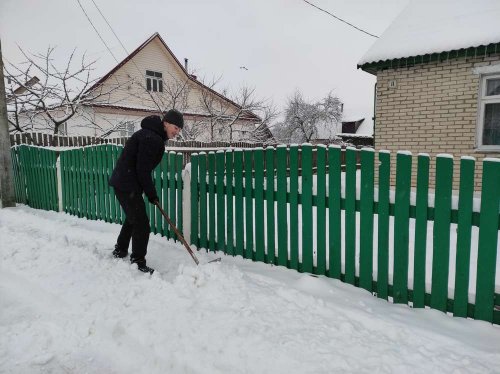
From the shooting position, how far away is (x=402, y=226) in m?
3.01

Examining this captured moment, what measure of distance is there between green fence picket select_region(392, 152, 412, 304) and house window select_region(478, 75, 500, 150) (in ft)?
16.7

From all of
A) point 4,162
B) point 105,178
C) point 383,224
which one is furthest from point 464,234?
point 4,162

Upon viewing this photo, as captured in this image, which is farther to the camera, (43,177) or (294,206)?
(43,177)

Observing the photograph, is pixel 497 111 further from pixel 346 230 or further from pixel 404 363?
pixel 404 363

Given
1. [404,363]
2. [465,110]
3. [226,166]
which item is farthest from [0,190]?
[465,110]

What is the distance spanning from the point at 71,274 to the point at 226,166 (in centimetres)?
194

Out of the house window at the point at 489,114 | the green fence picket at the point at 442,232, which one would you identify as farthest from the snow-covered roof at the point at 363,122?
the green fence picket at the point at 442,232

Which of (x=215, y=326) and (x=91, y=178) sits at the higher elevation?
(x=91, y=178)

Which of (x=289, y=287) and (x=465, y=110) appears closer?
(x=289, y=287)

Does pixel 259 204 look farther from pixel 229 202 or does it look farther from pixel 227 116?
pixel 227 116

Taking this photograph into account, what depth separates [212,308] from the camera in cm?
292

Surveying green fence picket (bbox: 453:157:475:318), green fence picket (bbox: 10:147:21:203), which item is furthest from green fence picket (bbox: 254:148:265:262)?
green fence picket (bbox: 10:147:21:203)

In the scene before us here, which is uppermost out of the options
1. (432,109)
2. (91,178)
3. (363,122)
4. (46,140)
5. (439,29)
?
(439,29)

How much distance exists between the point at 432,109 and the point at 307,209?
533 centimetres
